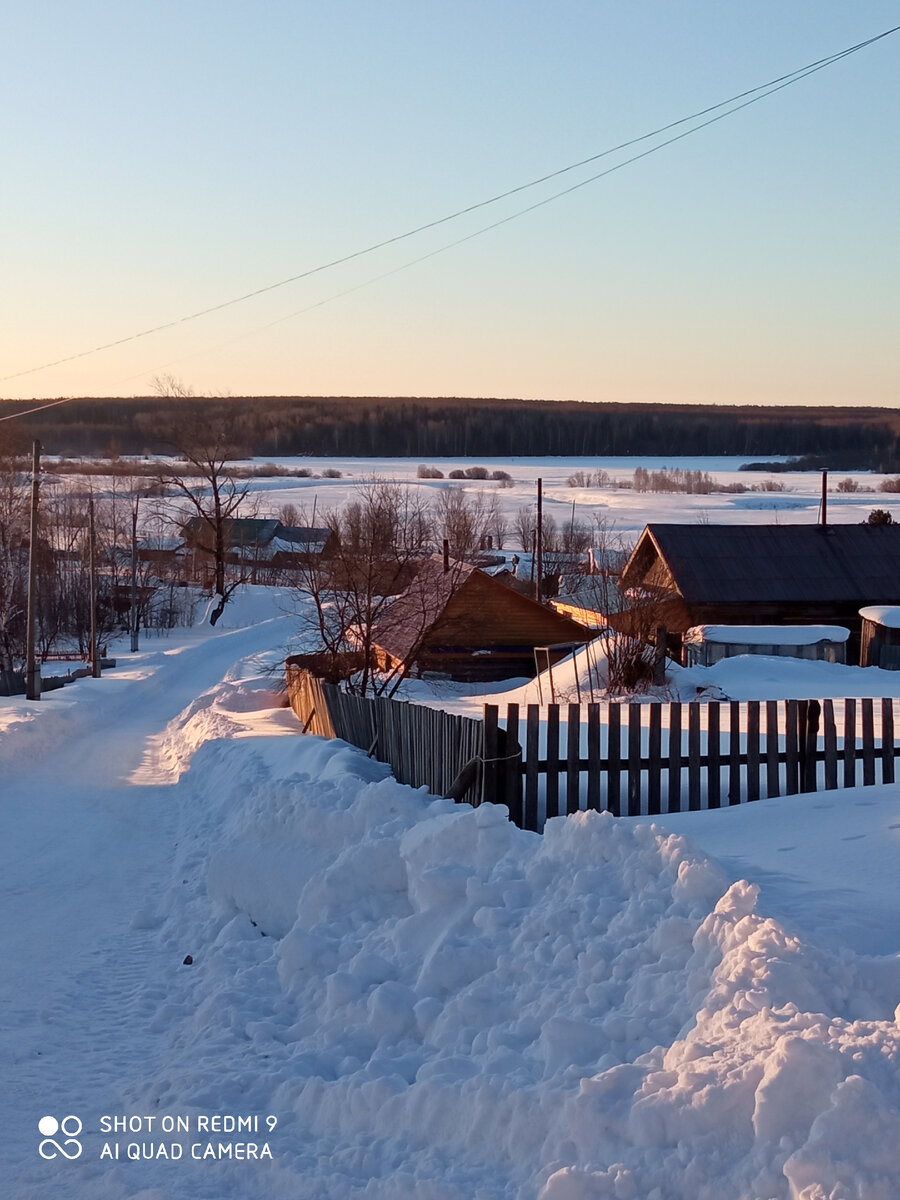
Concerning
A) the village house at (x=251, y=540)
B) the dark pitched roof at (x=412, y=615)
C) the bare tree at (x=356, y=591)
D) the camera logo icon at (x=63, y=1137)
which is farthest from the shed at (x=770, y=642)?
the village house at (x=251, y=540)

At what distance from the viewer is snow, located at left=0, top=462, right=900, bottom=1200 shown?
373 cm

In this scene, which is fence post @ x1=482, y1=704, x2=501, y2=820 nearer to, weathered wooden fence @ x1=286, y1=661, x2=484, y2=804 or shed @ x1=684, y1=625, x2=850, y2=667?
weathered wooden fence @ x1=286, y1=661, x2=484, y2=804

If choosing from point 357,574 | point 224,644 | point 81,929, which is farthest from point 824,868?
point 224,644

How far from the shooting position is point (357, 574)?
21.8 metres

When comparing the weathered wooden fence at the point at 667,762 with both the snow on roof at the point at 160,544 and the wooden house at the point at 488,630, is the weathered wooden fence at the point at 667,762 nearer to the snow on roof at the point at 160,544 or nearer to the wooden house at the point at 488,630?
the wooden house at the point at 488,630

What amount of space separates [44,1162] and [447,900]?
239 centimetres

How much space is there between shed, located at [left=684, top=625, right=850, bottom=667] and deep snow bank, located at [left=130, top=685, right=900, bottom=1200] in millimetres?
21668

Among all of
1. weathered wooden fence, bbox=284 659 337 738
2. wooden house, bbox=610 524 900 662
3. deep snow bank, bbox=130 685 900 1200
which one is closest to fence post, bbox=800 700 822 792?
deep snow bank, bbox=130 685 900 1200

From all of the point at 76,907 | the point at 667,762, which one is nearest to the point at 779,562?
the point at 667,762

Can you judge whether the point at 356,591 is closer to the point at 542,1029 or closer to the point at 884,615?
the point at 884,615

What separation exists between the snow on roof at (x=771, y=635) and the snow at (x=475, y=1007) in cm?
1973

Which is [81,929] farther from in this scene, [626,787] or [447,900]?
[626,787]

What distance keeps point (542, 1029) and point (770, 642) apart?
2465cm

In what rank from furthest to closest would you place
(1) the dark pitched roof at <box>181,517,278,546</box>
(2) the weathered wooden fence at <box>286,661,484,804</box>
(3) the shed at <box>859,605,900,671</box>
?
1. (1) the dark pitched roof at <box>181,517,278,546</box>
2. (3) the shed at <box>859,605,900,671</box>
3. (2) the weathered wooden fence at <box>286,661,484,804</box>
